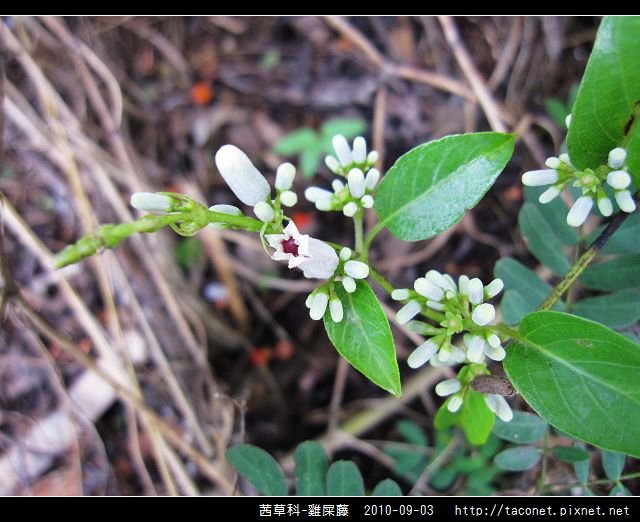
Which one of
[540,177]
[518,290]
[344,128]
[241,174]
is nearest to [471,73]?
[344,128]

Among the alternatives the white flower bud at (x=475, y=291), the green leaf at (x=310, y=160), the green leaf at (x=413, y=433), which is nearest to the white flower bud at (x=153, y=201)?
the white flower bud at (x=475, y=291)

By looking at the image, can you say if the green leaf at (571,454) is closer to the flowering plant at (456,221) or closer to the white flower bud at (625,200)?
the flowering plant at (456,221)

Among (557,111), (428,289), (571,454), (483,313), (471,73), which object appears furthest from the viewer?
(471,73)

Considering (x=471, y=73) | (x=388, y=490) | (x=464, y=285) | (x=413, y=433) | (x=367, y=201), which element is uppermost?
(x=471, y=73)

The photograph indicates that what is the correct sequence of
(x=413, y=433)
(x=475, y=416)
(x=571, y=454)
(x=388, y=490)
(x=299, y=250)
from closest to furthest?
(x=299, y=250) → (x=475, y=416) → (x=571, y=454) → (x=388, y=490) → (x=413, y=433)

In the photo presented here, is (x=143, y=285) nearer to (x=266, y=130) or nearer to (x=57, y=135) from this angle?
(x=57, y=135)

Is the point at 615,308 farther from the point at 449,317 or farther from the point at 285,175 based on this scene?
the point at 285,175
